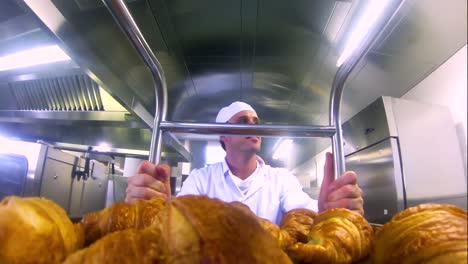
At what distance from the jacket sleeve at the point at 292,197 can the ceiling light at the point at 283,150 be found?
180 cm

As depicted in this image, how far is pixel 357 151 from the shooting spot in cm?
230

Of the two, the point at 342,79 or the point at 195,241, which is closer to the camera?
the point at 195,241

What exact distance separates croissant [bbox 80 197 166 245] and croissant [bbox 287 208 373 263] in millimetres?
170

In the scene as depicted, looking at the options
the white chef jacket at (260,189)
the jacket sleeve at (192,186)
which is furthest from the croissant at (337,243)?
the jacket sleeve at (192,186)

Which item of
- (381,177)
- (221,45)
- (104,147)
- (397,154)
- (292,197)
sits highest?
(221,45)

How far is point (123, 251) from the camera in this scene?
0.71 ft

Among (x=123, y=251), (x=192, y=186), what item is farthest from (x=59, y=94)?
(x=123, y=251)

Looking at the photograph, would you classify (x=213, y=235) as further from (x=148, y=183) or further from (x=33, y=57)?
(x=33, y=57)

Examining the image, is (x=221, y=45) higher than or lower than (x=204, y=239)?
higher

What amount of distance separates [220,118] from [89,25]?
0.88 meters

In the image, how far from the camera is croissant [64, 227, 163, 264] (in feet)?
0.69

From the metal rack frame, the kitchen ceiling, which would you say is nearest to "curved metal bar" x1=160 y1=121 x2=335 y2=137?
the metal rack frame

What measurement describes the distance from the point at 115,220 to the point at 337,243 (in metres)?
0.25

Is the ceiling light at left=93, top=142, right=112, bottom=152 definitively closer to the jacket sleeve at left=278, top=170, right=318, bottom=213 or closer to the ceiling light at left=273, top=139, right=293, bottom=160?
the ceiling light at left=273, top=139, right=293, bottom=160
